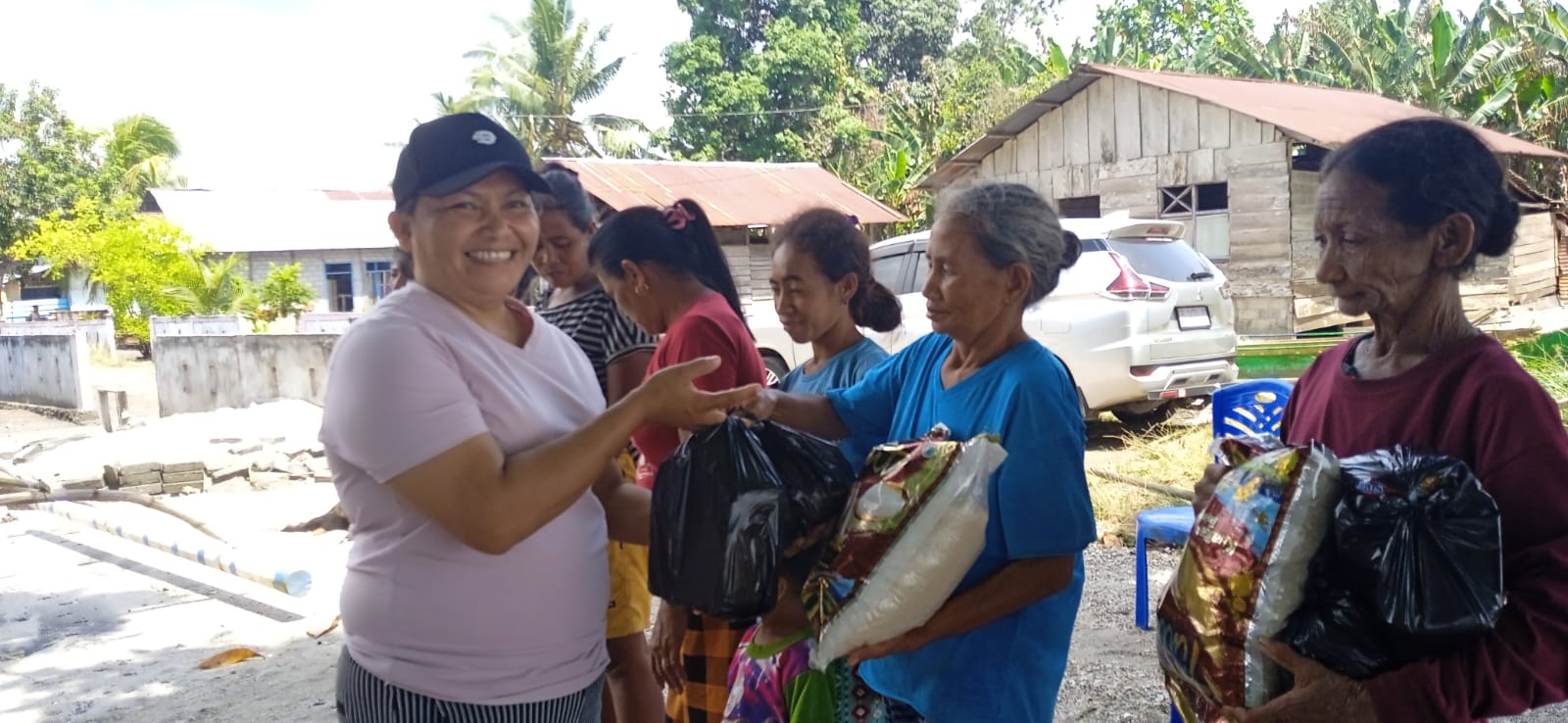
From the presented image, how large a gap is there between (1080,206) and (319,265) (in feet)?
69.5

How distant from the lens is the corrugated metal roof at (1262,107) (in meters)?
13.8

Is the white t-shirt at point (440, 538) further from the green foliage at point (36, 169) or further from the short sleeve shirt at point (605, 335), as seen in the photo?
the green foliage at point (36, 169)

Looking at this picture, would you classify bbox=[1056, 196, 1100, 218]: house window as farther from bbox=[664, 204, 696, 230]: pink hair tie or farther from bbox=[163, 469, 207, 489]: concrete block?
bbox=[664, 204, 696, 230]: pink hair tie

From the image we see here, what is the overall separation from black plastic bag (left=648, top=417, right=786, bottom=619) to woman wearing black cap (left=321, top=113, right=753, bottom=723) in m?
0.08

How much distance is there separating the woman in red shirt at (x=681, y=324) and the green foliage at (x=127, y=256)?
78.0 feet

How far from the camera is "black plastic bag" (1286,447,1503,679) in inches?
52.0

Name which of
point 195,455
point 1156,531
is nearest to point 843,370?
point 1156,531

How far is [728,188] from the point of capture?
19875 millimetres

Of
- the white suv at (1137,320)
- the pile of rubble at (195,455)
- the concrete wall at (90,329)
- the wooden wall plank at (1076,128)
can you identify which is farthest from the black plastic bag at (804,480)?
the concrete wall at (90,329)

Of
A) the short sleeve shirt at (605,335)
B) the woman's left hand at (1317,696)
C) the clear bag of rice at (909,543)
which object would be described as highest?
the short sleeve shirt at (605,335)

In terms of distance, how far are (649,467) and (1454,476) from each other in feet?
5.62

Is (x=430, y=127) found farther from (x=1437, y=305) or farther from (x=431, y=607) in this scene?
(x=1437, y=305)

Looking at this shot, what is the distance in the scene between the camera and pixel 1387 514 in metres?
1.36

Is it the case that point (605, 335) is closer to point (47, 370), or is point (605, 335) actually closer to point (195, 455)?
point (195, 455)
